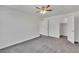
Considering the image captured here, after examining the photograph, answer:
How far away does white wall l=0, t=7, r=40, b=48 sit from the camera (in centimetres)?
255

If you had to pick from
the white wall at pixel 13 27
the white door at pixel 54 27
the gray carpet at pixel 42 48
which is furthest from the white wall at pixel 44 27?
the gray carpet at pixel 42 48

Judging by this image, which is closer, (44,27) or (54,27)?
(54,27)

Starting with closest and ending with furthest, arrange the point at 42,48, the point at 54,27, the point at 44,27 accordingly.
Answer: the point at 42,48
the point at 54,27
the point at 44,27

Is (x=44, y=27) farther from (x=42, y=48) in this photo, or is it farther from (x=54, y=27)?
(x=42, y=48)

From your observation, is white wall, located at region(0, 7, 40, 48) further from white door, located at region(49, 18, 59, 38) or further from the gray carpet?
white door, located at region(49, 18, 59, 38)

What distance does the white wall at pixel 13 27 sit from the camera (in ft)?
8.38

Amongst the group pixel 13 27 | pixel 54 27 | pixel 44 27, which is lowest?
pixel 44 27

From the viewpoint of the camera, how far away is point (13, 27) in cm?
297

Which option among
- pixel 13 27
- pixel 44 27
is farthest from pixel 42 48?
pixel 44 27
